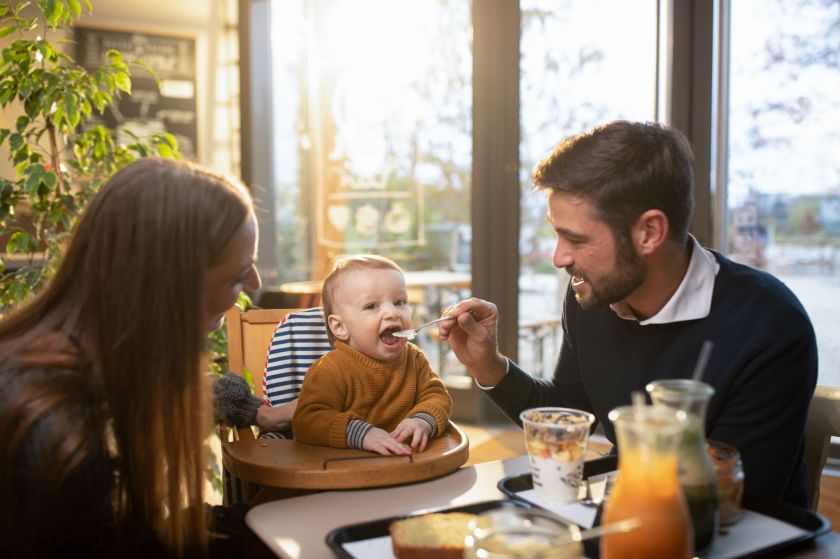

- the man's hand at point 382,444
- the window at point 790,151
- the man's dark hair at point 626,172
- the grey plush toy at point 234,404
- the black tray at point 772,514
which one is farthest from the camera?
the window at point 790,151

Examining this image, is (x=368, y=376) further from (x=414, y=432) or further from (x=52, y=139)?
(x=52, y=139)

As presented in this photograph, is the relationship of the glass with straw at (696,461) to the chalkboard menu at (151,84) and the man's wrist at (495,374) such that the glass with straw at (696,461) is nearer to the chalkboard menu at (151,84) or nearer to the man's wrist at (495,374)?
the man's wrist at (495,374)

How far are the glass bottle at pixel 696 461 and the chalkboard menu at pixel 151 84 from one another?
4.20 m

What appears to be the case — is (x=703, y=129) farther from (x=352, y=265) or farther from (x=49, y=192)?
(x=49, y=192)

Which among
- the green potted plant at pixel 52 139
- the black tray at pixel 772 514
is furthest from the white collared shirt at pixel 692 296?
the green potted plant at pixel 52 139

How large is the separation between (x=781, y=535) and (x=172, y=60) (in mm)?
4532

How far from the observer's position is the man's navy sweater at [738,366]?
4.40ft

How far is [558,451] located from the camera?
1170mm

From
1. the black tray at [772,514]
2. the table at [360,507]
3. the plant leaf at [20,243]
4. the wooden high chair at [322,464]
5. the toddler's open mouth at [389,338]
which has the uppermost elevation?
the plant leaf at [20,243]

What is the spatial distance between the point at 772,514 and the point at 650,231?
620 millimetres

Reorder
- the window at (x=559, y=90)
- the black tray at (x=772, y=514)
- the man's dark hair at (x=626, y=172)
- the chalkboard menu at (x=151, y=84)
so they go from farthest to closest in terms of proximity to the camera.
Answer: the chalkboard menu at (x=151, y=84) < the window at (x=559, y=90) < the man's dark hair at (x=626, y=172) < the black tray at (x=772, y=514)

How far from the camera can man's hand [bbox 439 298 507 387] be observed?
1742mm

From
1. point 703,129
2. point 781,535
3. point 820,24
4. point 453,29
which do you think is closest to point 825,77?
point 820,24

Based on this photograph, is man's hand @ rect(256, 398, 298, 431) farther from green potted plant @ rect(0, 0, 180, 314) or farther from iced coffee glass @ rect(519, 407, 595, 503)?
green potted plant @ rect(0, 0, 180, 314)
